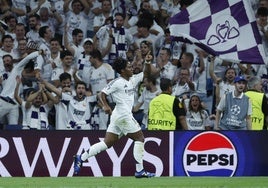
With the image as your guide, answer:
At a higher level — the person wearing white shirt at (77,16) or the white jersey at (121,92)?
the person wearing white shirt at (77,16)

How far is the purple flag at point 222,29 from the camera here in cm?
1812

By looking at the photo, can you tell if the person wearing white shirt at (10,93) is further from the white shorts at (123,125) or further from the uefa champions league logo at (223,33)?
the white shorts at (123,125)

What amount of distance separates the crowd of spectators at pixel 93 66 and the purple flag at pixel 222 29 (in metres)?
0.84

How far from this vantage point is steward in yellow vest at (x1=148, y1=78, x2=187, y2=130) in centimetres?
1800

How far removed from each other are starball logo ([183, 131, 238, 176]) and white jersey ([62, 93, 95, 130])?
2499 mm

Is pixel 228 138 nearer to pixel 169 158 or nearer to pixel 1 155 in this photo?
pixel 169 158

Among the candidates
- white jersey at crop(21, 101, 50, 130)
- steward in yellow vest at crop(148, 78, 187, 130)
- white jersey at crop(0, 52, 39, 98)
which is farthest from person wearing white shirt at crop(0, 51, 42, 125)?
steward in yellow vest at crop(148, 78, 187, 130)

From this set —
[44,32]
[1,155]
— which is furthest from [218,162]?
[44,32]

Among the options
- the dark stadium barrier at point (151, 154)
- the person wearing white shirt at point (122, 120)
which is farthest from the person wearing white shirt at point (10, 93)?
the person wearing white shirt at point (122, 120)

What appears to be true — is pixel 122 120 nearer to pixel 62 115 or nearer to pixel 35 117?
pixel 62 115

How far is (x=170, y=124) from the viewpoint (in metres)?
18.3

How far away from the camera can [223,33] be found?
60.1 feet

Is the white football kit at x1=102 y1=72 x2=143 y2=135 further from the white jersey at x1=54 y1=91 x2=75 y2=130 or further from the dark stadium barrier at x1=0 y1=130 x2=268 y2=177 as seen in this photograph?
the white jersey at x1=54 y1=91 x2=75 y2=130

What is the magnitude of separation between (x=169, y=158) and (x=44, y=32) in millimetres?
4819
